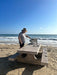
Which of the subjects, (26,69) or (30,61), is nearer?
(26,69)

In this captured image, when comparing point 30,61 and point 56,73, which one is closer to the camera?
point 56,73

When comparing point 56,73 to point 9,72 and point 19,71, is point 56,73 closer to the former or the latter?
point 19,71

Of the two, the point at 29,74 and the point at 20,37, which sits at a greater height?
the point at 20,37

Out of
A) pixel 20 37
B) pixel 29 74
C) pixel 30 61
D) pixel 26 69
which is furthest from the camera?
pixel 20 37

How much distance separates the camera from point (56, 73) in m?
2.41

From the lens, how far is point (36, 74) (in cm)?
229

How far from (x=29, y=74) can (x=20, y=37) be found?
1.79 meters

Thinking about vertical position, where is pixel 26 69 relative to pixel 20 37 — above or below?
below

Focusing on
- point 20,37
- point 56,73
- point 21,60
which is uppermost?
point 20,37

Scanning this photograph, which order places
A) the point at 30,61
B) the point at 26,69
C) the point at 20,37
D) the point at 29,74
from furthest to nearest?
the point at 20,37 → the point at 30,61 → the point at 26,69 → the point at 29,74

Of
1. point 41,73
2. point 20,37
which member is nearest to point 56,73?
point 41,73

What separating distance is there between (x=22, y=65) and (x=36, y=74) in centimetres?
73

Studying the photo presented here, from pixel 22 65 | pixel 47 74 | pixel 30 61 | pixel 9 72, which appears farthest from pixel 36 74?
pixel 9 72

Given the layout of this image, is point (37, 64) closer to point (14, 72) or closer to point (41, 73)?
point (41, 73)
